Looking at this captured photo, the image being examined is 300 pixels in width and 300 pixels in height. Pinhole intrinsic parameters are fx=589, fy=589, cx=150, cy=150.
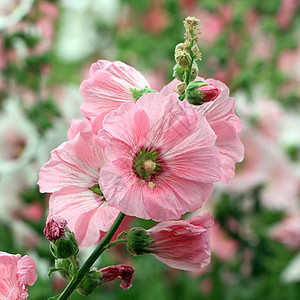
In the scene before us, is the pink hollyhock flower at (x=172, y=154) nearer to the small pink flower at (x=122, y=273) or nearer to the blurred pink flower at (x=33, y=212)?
the small pink flower at (x=122, y=273)

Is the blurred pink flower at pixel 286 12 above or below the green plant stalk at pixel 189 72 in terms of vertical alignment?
below

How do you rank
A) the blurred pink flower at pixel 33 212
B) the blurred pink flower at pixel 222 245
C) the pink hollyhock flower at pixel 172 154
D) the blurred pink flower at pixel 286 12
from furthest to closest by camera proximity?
the blurred pink flower at pixel 286 12 < the blurred pink flower at pixel 222 245 < the blurred pink flower at pixel 33 212 < the pink hollyhock flower at pixel 172 154

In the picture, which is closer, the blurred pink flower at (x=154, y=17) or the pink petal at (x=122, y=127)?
the pink petal at (x=122, y=127)

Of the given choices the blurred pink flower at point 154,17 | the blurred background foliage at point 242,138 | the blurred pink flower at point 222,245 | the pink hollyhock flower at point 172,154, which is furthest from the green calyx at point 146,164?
the blurred pink flower at point 154,17

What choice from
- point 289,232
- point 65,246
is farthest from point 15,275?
point 289,232

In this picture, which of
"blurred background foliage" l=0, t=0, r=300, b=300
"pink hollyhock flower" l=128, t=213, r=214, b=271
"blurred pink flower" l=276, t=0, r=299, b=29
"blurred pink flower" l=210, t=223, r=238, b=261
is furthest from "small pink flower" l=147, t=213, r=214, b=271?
"blurred pink flower" l=276, t=0, r=299, b=29

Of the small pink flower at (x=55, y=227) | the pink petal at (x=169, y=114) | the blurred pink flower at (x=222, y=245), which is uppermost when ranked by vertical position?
the pink petal at (x=169, y=114)

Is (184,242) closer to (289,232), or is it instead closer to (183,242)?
(183,242)

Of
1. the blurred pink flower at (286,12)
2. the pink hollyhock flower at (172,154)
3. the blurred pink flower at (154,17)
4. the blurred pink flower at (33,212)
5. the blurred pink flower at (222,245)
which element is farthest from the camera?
the blurred pink flower at (154,17)
